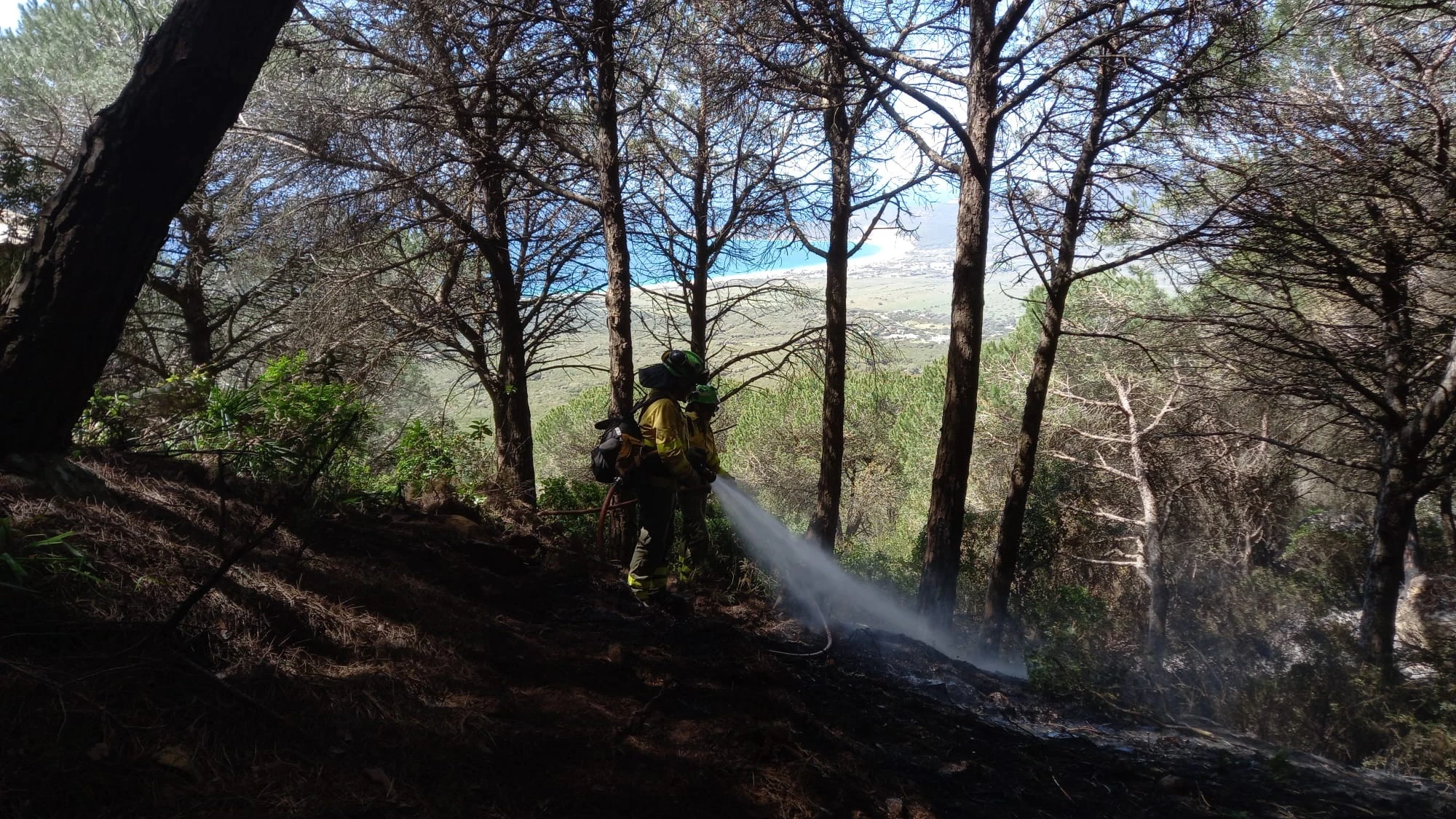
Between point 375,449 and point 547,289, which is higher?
point 547,289

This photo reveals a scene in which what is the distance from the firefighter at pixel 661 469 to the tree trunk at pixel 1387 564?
686 cm

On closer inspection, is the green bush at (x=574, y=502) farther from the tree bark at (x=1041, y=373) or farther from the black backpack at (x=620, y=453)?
the tree bark at (x=1041, y=373)

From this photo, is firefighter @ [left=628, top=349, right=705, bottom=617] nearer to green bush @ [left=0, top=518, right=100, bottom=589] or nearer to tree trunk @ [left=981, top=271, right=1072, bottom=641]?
green bush @ [left=0, top=518, right=100, bottom=589]

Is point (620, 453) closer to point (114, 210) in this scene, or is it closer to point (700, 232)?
point (114, 210)

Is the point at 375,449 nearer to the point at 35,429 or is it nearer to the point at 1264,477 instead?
the point at 35,429

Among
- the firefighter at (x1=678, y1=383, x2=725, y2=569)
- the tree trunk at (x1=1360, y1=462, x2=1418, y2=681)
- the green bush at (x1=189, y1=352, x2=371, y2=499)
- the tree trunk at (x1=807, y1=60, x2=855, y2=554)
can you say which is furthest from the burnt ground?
the tree trunk at (x1=807, y1=60, x2=855, y2=554)

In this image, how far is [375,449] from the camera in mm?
12016

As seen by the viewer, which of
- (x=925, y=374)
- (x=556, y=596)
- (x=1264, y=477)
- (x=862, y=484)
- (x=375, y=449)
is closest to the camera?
(x=556, y=596)

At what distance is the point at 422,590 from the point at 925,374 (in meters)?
26.5

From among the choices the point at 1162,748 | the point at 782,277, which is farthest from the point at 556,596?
the point at 782,277

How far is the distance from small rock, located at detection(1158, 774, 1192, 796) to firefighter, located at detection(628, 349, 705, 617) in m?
3.14

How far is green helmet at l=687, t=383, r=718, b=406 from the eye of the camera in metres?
5.99

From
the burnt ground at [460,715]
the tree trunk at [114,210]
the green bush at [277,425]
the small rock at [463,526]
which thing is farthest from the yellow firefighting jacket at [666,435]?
the tree trunk at [114,210]

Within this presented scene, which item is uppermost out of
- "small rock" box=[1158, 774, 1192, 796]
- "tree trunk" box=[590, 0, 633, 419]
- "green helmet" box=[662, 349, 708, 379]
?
"tree trunk" box=[590, 0, 633, 419]
